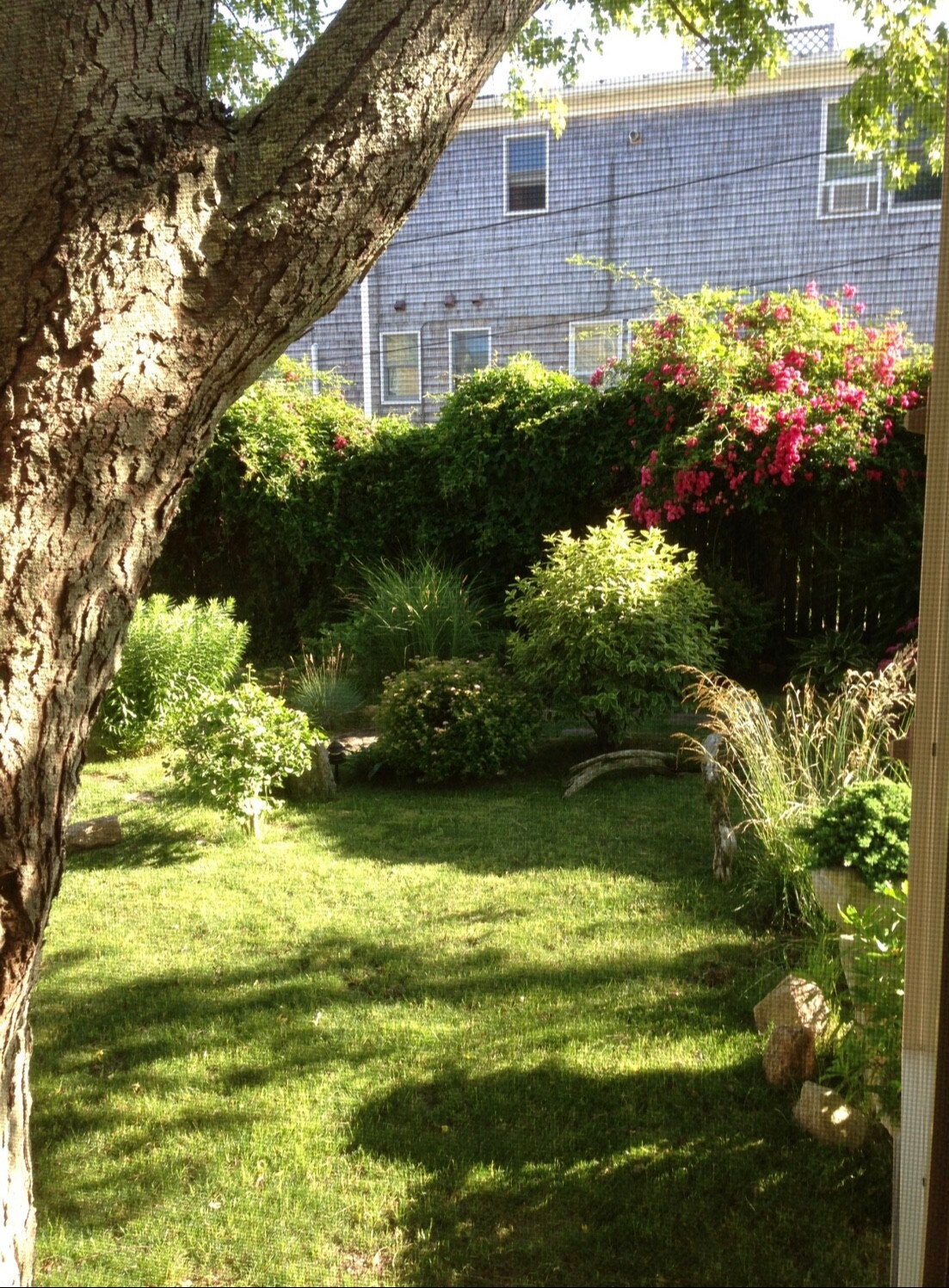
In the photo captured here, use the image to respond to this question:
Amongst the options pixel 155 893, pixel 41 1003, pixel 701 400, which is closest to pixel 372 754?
pixel 155 893

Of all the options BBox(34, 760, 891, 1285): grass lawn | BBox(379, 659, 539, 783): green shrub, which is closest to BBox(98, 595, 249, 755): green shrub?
BBox(379, 659, 539, 783): green shrub

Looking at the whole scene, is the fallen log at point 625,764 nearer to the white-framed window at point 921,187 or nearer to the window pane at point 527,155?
the window pane at point 527,155

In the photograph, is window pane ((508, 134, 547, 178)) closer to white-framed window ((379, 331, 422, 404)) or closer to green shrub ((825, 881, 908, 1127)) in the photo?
white-framed window ((379, 331, 422, 404))

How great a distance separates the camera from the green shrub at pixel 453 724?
13.4ft

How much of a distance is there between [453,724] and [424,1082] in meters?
2.28

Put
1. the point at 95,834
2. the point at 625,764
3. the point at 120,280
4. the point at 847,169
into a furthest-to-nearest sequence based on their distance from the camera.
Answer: the point at 625,764 → the point at 95,834 → the point at 847,169 → the point at 120,280

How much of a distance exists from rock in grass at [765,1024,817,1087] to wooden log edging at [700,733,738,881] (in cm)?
103

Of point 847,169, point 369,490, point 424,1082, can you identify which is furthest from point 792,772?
point 369,490

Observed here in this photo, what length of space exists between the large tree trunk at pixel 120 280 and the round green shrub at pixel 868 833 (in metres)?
1.39

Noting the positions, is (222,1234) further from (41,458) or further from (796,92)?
(796,92)

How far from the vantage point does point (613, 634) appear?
4.14 m

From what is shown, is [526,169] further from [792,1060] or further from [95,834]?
[792,1060]

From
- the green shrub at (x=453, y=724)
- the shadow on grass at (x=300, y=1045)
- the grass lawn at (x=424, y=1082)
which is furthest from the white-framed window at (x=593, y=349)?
the shadow on grass at (x=300, y=1045)

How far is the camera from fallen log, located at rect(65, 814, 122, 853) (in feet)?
11.1
